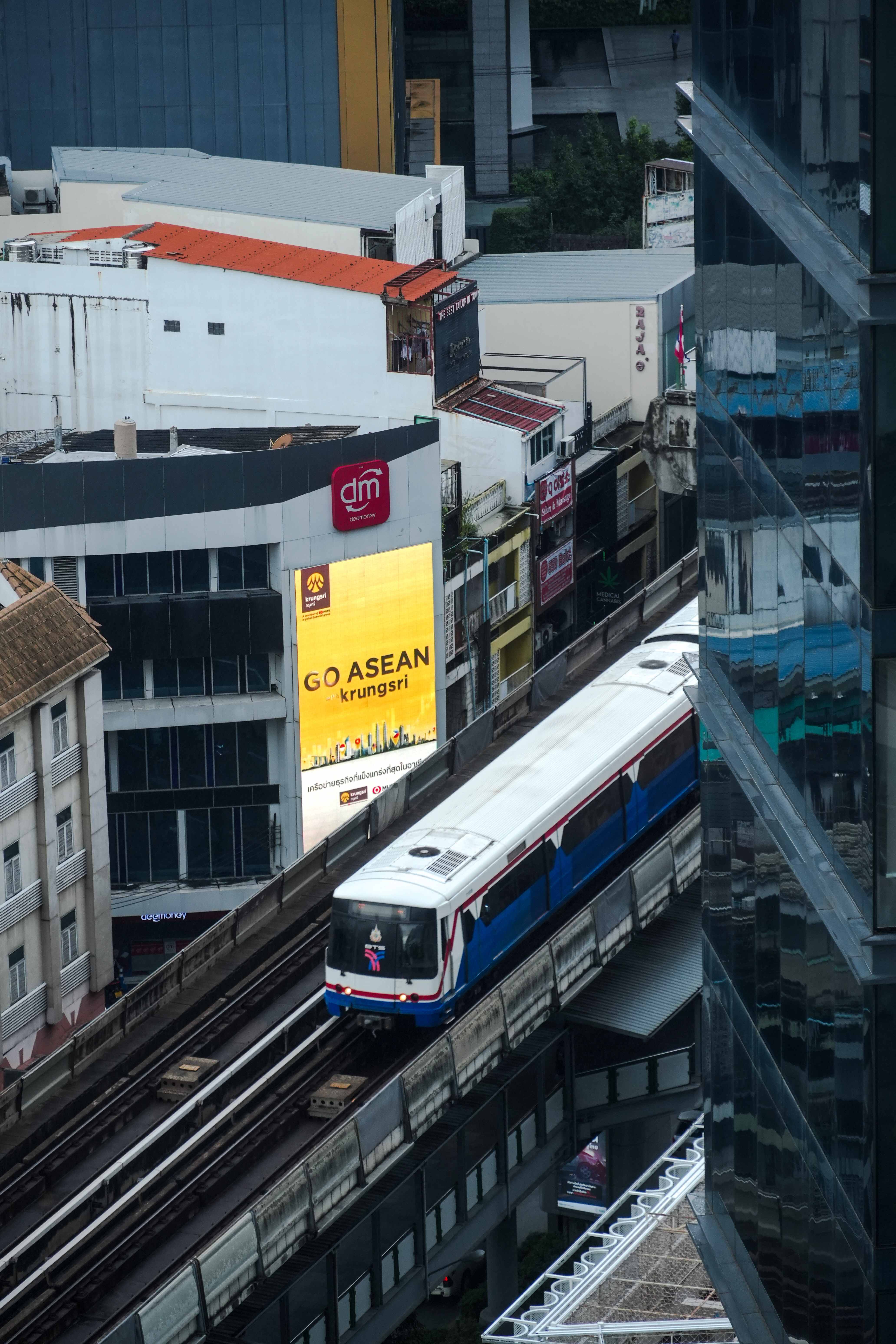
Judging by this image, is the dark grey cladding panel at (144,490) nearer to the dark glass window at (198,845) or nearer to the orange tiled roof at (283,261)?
the dark glass window at (198,845)

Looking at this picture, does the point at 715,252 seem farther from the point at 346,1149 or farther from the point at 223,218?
the point at 223,218

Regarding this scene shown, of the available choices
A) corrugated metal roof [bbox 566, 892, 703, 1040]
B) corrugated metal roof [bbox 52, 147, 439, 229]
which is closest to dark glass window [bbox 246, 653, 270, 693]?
corrugated metal roof [bbox 566, 892, 703, 1040]

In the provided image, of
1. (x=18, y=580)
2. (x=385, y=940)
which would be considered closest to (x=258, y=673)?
(x=18, y=580)

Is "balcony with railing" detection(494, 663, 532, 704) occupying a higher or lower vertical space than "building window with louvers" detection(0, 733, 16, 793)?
lower

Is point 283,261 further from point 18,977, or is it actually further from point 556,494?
point 18,977

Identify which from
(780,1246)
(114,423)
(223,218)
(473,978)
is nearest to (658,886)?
(473,978)

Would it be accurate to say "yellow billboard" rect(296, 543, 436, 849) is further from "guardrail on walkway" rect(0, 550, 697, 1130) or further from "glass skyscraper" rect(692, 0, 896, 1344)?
"glass skyscraper" rect(692, 0, 896, 1344)
